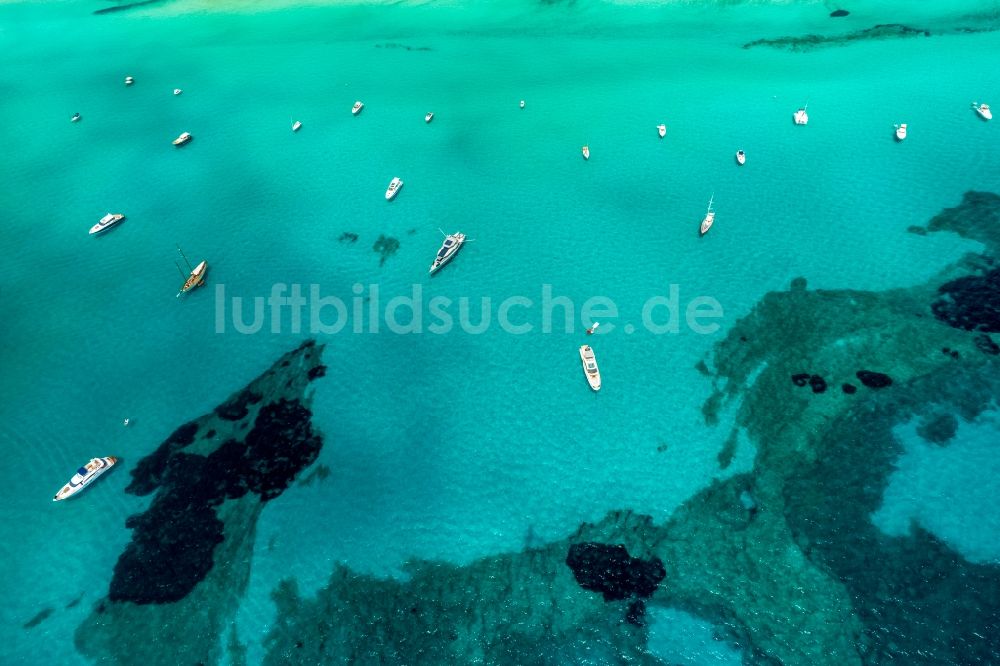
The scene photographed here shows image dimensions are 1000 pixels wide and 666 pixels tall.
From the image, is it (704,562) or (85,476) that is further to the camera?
(85,476)

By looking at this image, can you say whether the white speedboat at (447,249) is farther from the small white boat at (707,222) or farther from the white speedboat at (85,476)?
the white speedboat at (85,476)

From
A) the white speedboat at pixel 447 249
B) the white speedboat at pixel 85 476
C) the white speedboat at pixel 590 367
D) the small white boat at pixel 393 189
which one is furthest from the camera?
the small white boat at pixel 393 189

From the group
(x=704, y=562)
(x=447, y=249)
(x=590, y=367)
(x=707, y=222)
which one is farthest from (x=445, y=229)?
(x=704, y=562)

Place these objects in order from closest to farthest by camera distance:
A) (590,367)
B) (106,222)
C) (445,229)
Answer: (590,367), (445,229), (106,222)

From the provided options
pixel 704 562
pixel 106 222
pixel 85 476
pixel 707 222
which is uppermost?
pixel 106 222

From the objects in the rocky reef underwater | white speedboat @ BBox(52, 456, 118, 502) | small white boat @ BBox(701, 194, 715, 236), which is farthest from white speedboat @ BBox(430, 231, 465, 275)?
white speedboat @ BBox(52, 456, 118, 502)

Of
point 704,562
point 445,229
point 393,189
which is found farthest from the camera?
point 393,189

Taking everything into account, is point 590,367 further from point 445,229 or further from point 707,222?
point 445,229

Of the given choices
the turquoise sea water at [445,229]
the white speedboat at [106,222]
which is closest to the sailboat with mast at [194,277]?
the turquoise sea water at [445,229]
